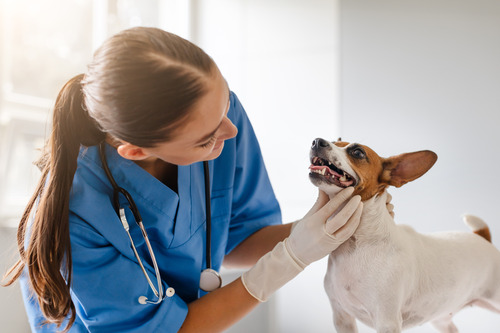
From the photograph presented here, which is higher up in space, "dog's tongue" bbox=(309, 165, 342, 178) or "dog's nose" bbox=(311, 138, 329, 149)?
"dog's nose" bbox=(311, 138, 329, 149)

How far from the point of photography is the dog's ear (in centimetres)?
96

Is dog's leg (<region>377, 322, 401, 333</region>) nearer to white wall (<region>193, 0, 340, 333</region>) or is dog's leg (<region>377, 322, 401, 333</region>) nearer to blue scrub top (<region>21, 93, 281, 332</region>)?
blue scrub top (<region>21, 93, 281, 332</region>)

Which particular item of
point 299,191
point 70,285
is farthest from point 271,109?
point 70,285

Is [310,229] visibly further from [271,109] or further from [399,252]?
[271,109]

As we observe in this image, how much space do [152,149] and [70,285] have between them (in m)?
0.33

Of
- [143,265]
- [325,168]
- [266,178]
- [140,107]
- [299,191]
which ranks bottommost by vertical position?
[299,191]

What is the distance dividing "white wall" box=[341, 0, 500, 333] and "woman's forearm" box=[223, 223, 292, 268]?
703 mm

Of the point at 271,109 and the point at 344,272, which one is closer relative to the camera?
the point at 344,272

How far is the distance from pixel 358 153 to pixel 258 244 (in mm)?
427

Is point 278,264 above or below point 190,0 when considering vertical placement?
below

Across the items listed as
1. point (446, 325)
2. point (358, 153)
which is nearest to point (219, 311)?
point (358, 153)

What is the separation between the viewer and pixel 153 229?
3.48ft

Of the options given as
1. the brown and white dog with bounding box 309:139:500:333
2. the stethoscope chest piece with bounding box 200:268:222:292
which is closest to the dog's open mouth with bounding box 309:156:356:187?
the brown and white dog with bounding box 309:139:500:333

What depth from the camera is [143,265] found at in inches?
39.6
